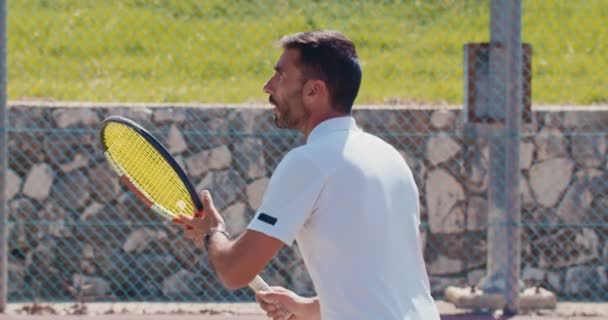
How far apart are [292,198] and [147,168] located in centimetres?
111

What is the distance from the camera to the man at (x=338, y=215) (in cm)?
326

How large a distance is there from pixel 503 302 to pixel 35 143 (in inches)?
134

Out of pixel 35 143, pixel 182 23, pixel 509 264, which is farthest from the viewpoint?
pixel 182 23

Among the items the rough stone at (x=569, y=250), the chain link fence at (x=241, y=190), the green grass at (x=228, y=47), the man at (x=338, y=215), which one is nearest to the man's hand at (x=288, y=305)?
the man at (x=338, y=215)


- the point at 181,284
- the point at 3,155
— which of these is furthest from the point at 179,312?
the point at 3,155

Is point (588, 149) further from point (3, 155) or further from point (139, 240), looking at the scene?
point (3, 155)

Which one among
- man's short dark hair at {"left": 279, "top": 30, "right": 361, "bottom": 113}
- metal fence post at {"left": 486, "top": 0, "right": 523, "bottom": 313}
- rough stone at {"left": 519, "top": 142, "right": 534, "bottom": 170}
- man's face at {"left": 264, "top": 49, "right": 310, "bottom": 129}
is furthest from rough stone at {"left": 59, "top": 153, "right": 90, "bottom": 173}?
man's short dark hair at {"left": 279, "top": 30, "right": 361, "bottom": 113}

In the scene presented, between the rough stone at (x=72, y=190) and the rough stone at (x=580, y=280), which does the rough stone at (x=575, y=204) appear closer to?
the rough stone at (x=580, y=280)

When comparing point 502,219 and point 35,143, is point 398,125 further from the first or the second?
point 35,143

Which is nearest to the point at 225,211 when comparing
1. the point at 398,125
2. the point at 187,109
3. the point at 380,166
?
the point at 187,109

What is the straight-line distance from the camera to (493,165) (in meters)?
8.10

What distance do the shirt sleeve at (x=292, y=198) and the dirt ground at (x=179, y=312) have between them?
464 centimetres

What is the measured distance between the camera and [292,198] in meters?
3.25

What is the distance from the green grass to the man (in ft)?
19.6
